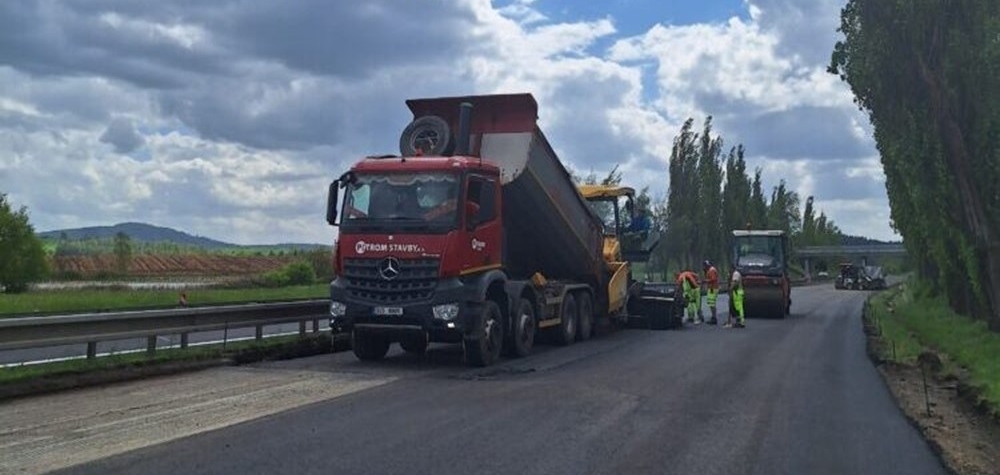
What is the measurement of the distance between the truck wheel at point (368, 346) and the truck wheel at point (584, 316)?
5071mm

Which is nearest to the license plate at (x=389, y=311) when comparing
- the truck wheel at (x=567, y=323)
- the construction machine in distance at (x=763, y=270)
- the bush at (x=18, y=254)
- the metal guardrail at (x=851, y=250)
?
the truck wheel at (x=567, y=323)

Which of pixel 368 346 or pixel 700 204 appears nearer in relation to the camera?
pixel 368 346

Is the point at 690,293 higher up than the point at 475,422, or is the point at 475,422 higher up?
the point at 690,293

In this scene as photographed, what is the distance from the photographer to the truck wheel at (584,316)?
60.0 feet

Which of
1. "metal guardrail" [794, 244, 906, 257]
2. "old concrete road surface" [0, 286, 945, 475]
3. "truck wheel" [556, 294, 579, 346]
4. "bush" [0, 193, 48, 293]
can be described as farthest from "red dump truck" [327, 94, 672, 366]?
"metal guardrail" [794, 244, 906, 257]

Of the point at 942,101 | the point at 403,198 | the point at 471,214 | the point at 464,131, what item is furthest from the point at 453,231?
the point at 942,101

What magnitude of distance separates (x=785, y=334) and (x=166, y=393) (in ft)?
50.0

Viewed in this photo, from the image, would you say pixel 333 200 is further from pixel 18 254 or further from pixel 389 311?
pixel 18 254

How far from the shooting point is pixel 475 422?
8.65m

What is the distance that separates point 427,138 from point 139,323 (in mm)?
5197

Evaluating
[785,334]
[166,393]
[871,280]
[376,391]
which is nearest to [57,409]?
[166,393]

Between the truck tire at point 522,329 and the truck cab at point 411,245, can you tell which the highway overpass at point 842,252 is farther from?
the truck cab at point 411,245

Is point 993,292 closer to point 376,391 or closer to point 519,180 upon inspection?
point 519,180

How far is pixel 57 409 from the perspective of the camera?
9273 millimetres
